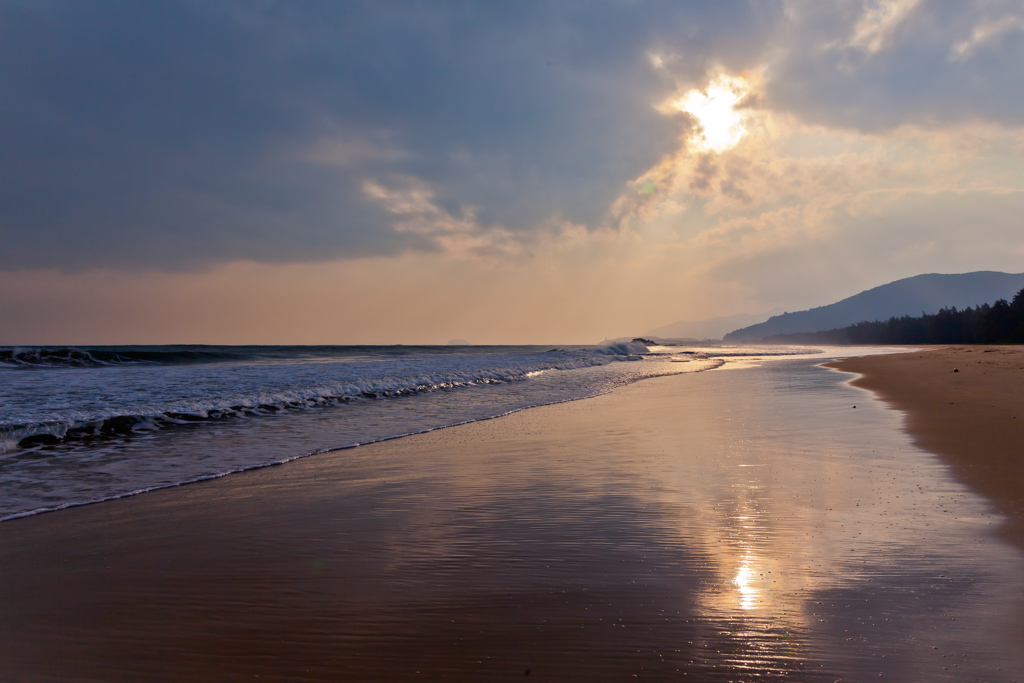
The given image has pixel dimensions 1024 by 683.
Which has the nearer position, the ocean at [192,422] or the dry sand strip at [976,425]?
the dry sand strip at [976,425]

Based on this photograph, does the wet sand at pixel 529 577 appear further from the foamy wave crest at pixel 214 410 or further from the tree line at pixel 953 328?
the tree line at pixel 953 328

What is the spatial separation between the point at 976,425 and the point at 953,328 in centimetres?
8469

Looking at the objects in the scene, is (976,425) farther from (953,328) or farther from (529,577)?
(953,328)

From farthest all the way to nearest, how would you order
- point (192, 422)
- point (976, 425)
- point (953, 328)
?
point (953, 328), point (192, 422), point (976, 425)

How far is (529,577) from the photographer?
3443 millimetres

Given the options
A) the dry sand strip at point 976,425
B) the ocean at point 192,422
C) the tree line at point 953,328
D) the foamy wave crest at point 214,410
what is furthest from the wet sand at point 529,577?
the tree line at point 953,328

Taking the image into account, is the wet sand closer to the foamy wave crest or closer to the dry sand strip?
the dry sand strip

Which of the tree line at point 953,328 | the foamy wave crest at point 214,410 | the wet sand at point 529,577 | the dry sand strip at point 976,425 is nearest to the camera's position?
the wet sand at point 529,577

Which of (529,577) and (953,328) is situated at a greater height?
(953,328)

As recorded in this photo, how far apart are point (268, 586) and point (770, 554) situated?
3.32 metres

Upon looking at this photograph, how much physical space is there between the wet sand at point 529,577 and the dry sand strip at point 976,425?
27 centimetres

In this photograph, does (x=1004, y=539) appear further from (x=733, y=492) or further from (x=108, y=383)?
(x=108, y=383)

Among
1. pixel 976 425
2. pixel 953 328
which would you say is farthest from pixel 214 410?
pixel 953 328

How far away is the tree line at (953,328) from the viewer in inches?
2279
